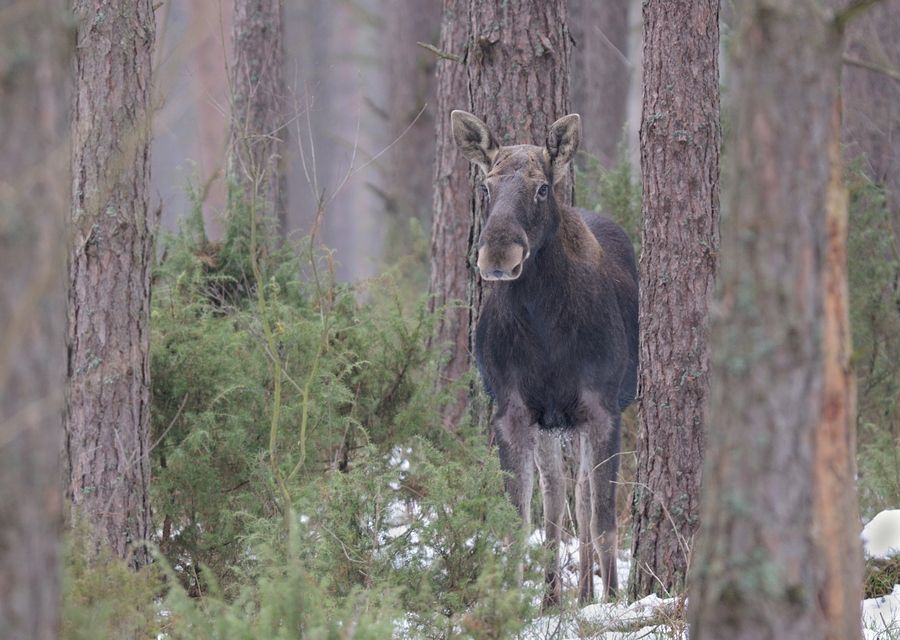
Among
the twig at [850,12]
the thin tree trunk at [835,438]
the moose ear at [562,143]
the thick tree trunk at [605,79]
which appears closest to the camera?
the twig at [850,12]

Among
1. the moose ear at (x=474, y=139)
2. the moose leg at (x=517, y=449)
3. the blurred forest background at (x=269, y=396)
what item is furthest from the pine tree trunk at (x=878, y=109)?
the moose leg at (x=517, y=449)

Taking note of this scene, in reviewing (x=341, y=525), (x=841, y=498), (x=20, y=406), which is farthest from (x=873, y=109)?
(x=20, y=406)

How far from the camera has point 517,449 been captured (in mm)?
7277

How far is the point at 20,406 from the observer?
2836 mm

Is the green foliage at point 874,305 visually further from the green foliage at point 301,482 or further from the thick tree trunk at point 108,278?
the thick tree trunk at point 108,278

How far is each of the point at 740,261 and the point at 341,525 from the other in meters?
3.16

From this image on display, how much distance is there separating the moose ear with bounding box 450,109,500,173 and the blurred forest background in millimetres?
779

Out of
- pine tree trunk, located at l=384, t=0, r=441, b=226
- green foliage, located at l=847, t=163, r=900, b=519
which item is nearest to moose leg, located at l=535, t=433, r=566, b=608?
green foliage, located at l=847, t=163, r=900, b=519

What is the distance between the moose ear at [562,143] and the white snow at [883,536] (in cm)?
268

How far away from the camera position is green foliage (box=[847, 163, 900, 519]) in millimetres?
10562

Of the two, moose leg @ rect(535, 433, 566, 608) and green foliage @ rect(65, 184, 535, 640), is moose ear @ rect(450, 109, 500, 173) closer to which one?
green foliage @ rect(65, 184, 535, 640)

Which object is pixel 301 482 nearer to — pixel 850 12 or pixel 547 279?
pixel 547 279

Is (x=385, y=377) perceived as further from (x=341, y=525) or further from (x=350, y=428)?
(x=341, y=525)

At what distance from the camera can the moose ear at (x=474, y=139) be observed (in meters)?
7.24
